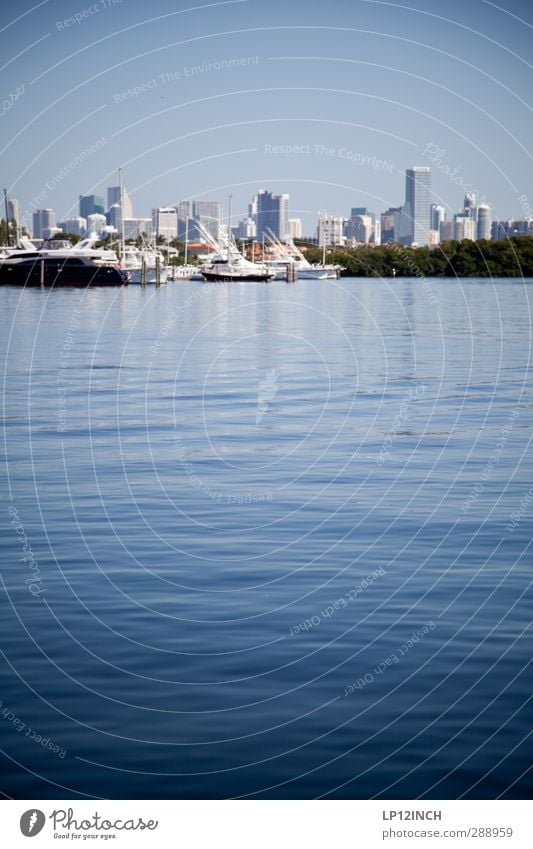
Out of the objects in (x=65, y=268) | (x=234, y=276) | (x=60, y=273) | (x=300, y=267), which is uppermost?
(x=65, y=268)

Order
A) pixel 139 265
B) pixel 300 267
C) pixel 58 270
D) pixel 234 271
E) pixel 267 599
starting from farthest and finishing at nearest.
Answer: pixel 300 267 → pixel 234 271 → pixel 139 265 → pixel 58 270 → pixel 267 599

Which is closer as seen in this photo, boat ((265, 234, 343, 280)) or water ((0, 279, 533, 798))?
water ((0, 279, 533, 798))

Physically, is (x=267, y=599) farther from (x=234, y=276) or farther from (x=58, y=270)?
(x=234, y=276)

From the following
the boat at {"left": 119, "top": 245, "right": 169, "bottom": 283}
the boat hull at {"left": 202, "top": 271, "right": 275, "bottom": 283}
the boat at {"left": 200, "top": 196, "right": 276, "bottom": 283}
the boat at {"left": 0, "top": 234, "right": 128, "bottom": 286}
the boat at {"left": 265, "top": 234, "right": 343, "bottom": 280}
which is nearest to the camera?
the boat at {"left": 0, "top": 234, "right": 128, "bottom": 286}

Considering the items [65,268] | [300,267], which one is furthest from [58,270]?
[300,267]

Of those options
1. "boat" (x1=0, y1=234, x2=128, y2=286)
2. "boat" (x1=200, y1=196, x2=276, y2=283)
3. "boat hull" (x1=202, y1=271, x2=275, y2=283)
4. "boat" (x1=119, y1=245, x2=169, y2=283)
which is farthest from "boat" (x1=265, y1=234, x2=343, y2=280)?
"boat" (x1=0, y1=234, x2=128, y2=286)

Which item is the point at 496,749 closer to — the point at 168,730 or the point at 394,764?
the point at 394,764

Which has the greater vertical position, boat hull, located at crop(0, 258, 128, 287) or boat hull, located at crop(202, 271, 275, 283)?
boat hull, located at crop(0, 258, 128, 287)

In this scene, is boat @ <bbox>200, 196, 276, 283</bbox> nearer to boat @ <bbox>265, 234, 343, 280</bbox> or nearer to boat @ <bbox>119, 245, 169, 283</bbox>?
boat @ <bbox>119, 245, 169, 283</bbox>

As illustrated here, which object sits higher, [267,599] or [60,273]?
[267,599]
